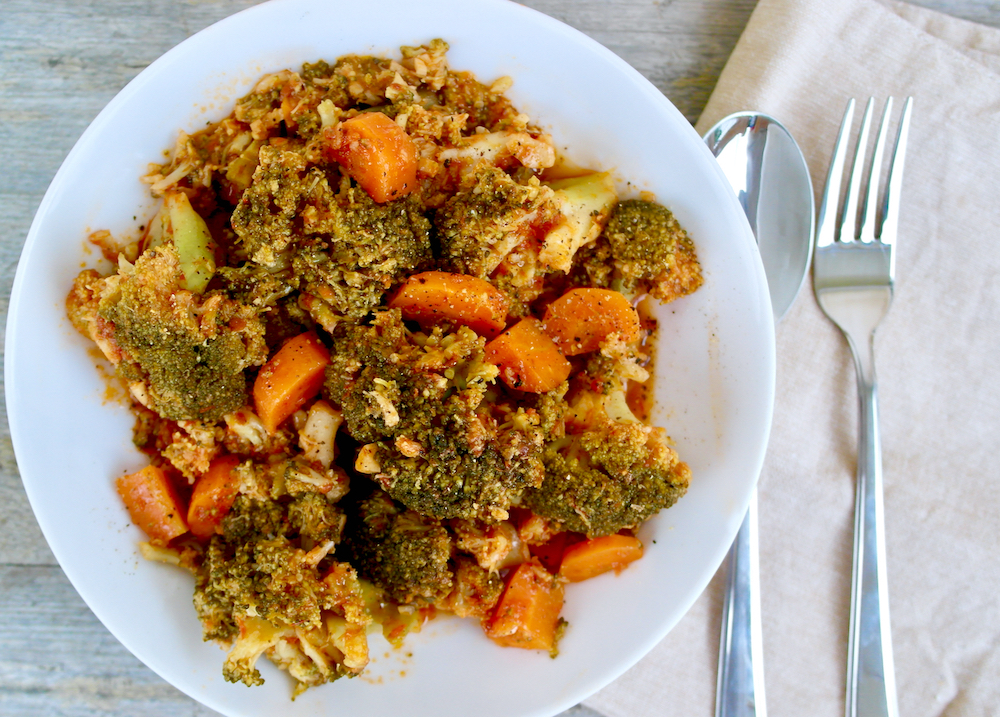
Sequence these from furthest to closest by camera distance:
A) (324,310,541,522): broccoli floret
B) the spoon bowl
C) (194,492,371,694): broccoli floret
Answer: the spoon bowl
(194,492,371,694): broccoli floret
(324,310,541,522): broccoli floret

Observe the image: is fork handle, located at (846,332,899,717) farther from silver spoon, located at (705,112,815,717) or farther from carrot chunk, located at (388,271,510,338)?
carrot chunk, located at (388,271,510,338)

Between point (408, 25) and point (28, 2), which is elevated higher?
point (408, 25)

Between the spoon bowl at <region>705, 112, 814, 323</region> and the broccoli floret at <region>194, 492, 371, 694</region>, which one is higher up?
the spoon bowl at <region>705, 112, 814, 323</region>

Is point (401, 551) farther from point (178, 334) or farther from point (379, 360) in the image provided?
point (178, 334)

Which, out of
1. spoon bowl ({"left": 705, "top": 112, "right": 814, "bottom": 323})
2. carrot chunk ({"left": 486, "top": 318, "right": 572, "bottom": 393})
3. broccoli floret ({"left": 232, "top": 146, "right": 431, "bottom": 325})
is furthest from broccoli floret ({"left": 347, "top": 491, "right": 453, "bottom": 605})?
spoon bowl ({"left": 705, "top": 112, "right": 814, "bottom": 323})

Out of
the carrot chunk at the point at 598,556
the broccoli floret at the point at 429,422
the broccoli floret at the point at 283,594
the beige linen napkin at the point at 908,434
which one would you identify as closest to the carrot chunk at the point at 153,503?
the broccoli floret at the point at 283,594

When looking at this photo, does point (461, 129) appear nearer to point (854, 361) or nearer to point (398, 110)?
point (398, 110)

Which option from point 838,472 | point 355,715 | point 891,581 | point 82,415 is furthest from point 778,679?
point 82,415
